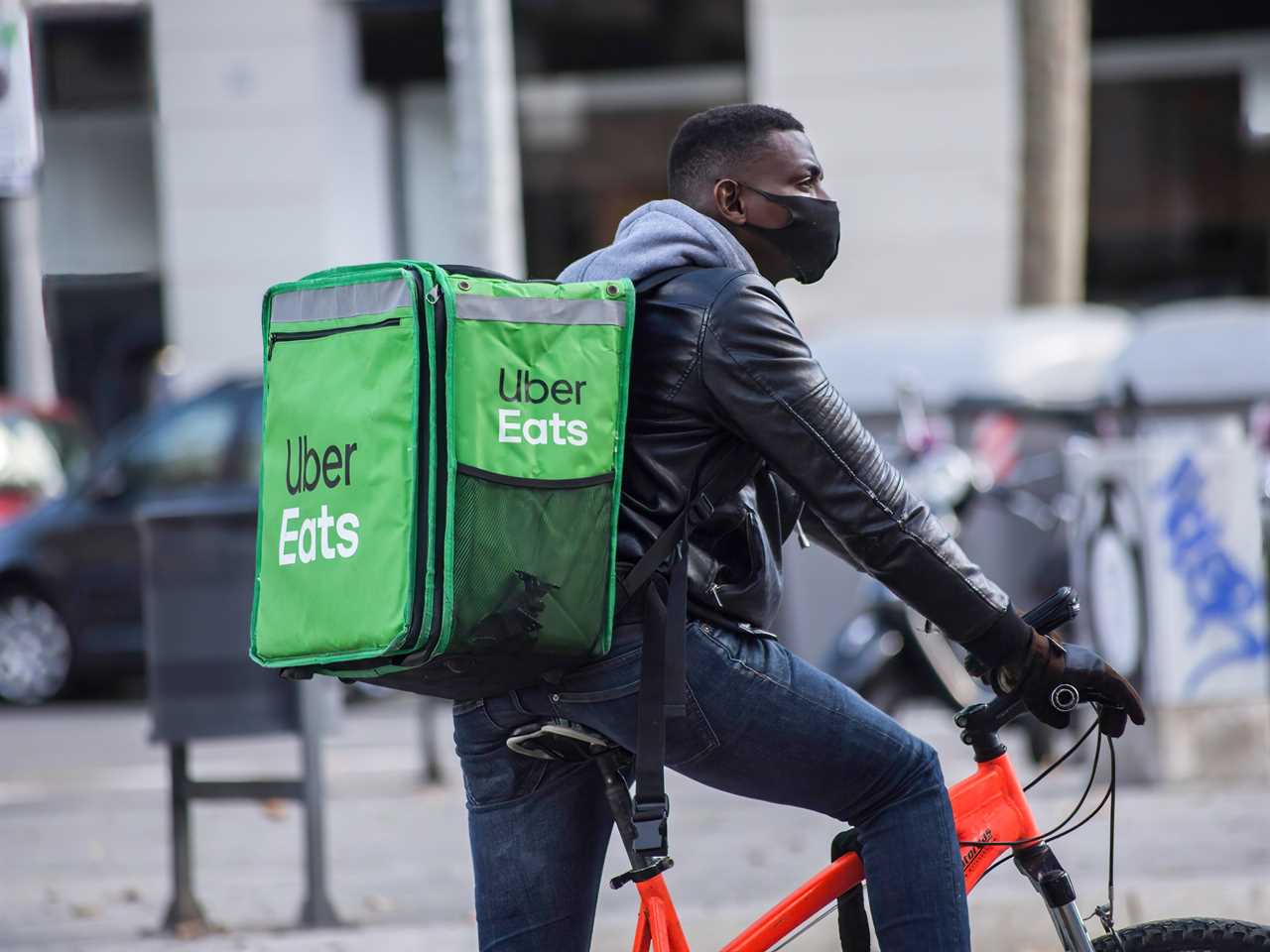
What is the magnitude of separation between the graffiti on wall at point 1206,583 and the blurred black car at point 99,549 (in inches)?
200

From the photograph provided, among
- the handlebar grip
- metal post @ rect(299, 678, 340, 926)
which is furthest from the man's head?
metal post @ rect(299, 678, 340, 926)

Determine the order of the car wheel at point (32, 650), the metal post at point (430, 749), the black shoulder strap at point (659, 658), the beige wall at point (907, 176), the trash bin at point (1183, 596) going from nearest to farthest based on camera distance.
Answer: the black shoulder strap at point (659, 658) → the trash bin at point (1183, 596) → the metal post at point (430, 749) → the car wheel at point (32, 650) → the beige wall at point (907, 176)

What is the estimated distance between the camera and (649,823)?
272 centimetres

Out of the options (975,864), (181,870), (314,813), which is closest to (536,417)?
(975,864)

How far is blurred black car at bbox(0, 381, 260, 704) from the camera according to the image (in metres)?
10.4

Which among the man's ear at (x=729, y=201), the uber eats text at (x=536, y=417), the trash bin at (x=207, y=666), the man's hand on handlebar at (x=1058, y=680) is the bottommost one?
the trash bin at (x=207, y=666)

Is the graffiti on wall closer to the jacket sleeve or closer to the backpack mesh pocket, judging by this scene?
the jacket sleeve

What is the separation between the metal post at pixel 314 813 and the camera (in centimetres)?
539

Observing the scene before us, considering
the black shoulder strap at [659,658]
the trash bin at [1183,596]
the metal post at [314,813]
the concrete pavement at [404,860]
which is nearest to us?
the black shoulder strap at [659,658]

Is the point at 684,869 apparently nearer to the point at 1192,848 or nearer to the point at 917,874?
the point at 1192,848

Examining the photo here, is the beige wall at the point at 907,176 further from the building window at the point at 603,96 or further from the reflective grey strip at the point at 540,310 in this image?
the reflective grey strip at the point at 540,310

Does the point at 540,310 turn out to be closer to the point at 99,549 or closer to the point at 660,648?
the point at 660,648

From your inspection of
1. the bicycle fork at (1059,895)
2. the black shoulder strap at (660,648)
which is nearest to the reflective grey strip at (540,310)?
the black shoulder strap at (660,648)

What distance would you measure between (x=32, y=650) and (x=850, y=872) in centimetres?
909
